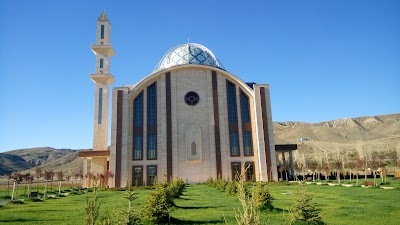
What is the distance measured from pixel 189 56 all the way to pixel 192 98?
7.80 m

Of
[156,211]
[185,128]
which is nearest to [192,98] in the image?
[185,128]

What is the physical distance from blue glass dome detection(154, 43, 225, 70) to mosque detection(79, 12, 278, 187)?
4226 mm

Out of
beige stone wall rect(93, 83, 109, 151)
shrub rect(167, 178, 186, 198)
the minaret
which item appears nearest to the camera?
shrub rect(167, 178, 186, 198)

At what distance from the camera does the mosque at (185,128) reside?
35406 millimetres

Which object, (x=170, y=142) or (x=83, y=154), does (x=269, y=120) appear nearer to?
(x=170, y=142)

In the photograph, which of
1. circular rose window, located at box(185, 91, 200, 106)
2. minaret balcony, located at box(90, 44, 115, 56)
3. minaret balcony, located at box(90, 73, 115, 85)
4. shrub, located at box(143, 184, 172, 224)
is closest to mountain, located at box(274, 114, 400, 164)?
circular rose window, located at box(185, 91, 200, 106)

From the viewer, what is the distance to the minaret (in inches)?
1505

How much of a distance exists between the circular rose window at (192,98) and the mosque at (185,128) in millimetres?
123

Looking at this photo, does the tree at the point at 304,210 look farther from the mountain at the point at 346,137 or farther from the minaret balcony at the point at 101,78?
the mountain at the point at 346,137

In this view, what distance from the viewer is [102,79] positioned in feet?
131

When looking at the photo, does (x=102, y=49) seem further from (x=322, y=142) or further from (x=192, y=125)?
(x=322, y=142)

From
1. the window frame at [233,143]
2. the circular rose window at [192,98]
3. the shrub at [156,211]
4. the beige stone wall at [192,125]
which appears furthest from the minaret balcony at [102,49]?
the shrub at [156,211]

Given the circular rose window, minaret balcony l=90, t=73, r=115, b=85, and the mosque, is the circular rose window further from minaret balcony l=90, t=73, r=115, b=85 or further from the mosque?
minaret balcony l=90, t=73, r=115, b=85

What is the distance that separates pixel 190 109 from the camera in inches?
1484
